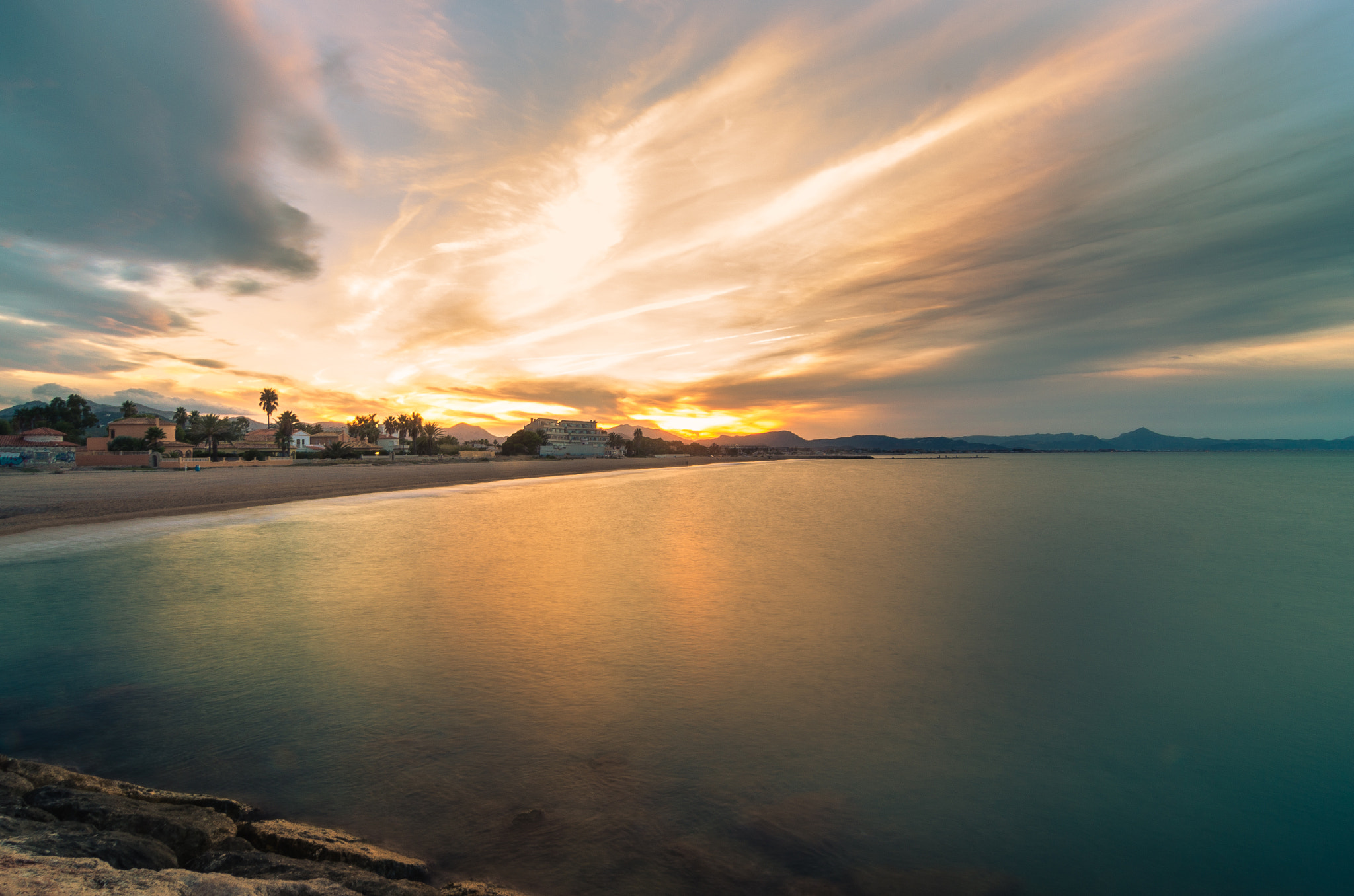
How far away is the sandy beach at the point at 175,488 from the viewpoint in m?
29.5

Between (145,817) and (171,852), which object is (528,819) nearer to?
(171,852)

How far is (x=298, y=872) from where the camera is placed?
14.5ft

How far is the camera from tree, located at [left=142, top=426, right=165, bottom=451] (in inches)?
3231

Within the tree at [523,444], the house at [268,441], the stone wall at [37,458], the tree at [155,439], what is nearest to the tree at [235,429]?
Result: the house at [268,441]

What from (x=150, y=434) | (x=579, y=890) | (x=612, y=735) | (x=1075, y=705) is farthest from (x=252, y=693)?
(x=150, y=434)

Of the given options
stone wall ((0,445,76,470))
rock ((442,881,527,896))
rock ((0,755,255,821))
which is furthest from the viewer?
stone wall ((0,445,76,470))

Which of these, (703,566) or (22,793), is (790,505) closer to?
(703,566)

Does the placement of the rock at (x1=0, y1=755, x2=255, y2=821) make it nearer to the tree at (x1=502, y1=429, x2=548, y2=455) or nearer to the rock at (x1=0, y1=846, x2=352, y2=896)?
the rock at (x1=0, y1=846, x2=352, y2=896)

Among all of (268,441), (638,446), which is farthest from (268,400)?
(638,446)

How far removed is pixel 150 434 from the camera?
85438 millimetres

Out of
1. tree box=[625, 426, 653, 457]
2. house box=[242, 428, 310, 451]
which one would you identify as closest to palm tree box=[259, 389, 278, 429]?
house box=[242, 428, 310, 451]

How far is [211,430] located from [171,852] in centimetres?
11804

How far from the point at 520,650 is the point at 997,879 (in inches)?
346

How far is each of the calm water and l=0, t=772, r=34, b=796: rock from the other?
0.89 meters
